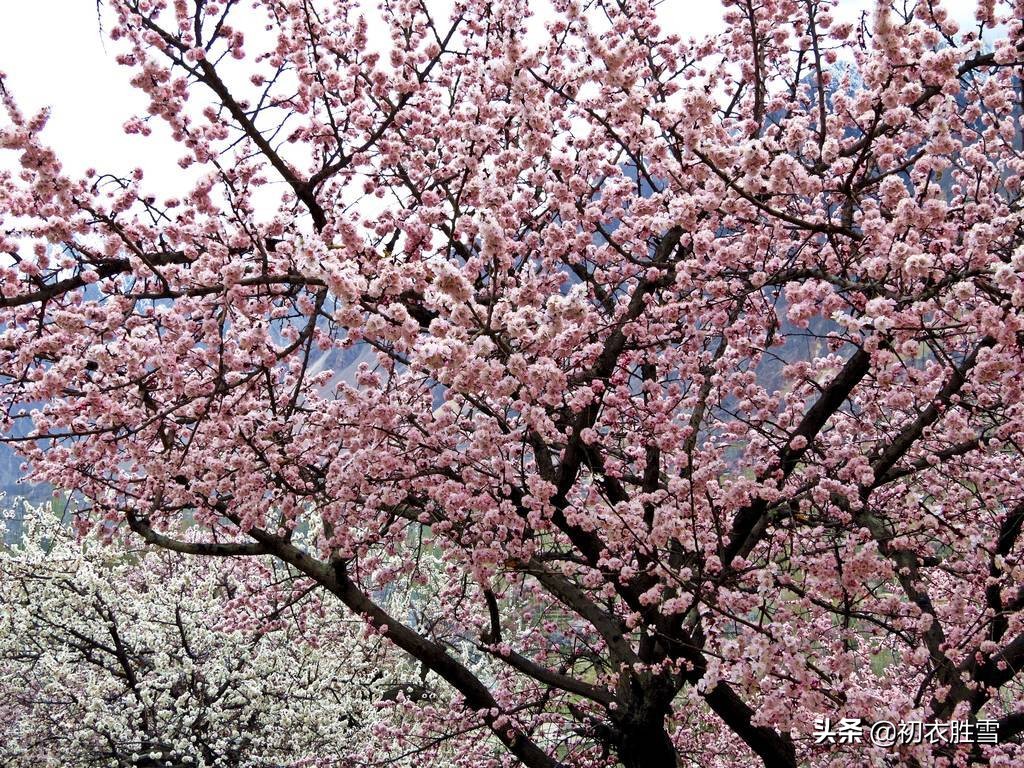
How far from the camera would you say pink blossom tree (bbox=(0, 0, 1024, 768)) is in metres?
4.22

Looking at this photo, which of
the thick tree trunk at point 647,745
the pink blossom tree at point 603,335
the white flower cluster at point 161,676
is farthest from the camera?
the white flower cluster at point 161,676

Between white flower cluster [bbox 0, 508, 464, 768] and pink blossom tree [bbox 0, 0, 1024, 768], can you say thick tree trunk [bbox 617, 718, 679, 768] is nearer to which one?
pink blossom tree [bbox 0, 0, 1024, 768]

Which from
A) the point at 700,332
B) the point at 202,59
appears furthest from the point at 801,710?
the point at 202,59

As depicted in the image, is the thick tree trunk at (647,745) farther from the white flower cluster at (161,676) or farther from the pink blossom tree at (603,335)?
the white flower cluster at (161,676)

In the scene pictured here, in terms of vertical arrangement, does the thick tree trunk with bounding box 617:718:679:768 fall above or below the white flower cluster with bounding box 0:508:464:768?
below

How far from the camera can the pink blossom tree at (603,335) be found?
4.22 m

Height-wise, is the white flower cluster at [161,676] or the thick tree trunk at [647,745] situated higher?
the white flower cluster at [161,676]

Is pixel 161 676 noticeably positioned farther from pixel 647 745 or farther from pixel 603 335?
pixel 603 335

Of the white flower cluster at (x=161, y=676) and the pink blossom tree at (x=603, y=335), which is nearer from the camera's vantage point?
the pink blossom tree at (x=603, y=335)

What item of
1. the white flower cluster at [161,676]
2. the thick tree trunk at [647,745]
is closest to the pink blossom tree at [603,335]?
the thick tree trunk at [647,745]

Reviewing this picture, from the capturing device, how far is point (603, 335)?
20.9 ft

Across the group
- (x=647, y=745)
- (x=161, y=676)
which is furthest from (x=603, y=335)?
(x=161, y=676)

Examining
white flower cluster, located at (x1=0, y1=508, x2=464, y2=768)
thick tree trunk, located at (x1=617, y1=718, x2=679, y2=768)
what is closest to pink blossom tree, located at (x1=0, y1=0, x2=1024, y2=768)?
thick tree trunk, located at (x1=617, y1=718, x2=679, y2=768)

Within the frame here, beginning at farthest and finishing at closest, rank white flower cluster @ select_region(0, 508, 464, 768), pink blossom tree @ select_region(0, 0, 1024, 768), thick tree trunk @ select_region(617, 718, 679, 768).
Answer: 1. white flower cluster @ select_region(0, 508, 464, 768)
2. thick tree trunk @ select_region(617, 718, 679, 768)
3. pink blossom tree @ select_region(0, 0, 1024, 768)
